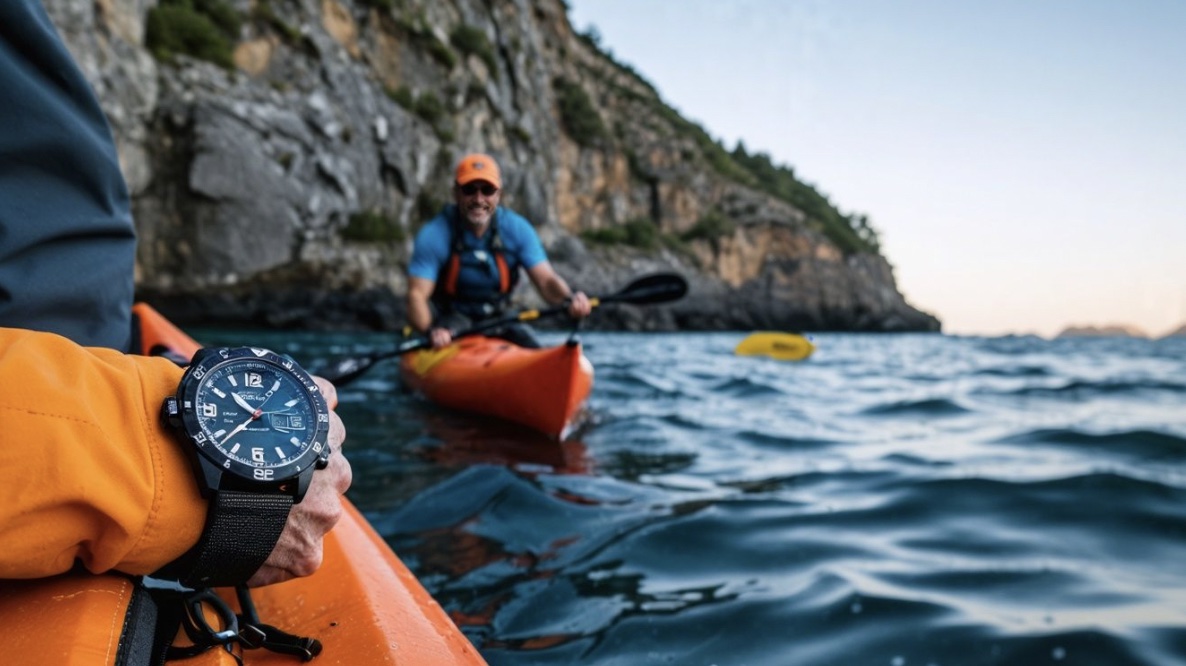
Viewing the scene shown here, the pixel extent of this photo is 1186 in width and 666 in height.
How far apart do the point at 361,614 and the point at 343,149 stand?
2150cm

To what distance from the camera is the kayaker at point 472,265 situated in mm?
5918

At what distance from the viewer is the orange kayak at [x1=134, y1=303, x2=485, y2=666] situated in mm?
1112

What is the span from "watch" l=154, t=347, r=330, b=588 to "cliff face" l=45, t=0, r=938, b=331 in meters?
16.1

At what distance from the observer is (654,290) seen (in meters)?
5.17

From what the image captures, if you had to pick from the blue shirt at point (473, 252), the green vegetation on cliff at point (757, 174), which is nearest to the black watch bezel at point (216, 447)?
Result: the blue shirt at point (473, 252)

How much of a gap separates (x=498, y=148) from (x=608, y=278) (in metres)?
7.72

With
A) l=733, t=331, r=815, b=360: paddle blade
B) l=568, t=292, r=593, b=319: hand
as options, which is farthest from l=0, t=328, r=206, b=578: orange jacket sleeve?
l=733, t=331, r=815, b=360: paddle blade

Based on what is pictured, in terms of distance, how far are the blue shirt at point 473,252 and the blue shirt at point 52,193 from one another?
15.5 feet

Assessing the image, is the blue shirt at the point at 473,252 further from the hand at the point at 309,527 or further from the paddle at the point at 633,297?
the hand at the point at 309,527

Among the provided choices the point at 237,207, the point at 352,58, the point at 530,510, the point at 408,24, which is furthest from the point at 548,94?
the point at 530,510

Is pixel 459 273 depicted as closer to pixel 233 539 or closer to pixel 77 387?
pixel 233 539

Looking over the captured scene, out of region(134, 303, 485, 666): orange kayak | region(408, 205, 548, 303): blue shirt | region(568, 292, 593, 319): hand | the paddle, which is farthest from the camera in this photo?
region(408, 205, 548, 303): blue shirt

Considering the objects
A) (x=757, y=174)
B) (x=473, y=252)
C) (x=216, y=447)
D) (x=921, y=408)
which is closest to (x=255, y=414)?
(x=216, y=447)

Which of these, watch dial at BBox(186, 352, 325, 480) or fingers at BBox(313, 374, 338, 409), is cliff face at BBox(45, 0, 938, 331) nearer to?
fingers at BBox(313, 374, 338, 409)
